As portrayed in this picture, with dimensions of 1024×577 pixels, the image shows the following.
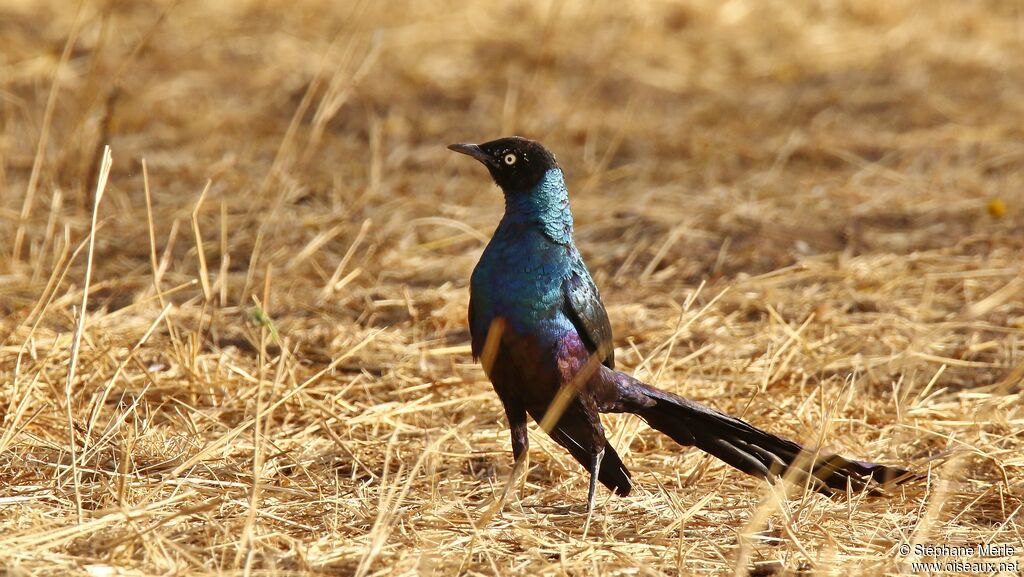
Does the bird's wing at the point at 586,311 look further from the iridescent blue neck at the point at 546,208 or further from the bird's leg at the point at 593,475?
the bird's leg at the point at 593,475

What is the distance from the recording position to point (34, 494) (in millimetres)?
2885

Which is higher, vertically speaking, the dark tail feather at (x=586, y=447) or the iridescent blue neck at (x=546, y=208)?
the iridescent blue neck at (x=546, y=208)

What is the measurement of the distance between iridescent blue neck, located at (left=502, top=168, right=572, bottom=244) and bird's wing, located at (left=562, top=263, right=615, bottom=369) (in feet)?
0.42

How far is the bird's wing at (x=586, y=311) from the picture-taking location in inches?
123

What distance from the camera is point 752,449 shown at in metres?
3.21

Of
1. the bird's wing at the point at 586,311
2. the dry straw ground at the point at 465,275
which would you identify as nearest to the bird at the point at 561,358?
the bird's wing at the point at 586,311

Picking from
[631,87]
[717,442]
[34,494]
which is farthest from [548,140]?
[34,494]

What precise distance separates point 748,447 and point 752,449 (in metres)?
0.01

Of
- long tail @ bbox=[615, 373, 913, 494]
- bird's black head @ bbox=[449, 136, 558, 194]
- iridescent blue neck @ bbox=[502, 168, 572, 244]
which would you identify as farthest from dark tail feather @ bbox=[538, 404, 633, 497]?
bird's black head @ bbox=[449, 136, 558, 194]

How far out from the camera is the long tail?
314 centimetres

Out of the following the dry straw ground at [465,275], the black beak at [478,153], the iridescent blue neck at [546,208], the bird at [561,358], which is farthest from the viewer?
the black beak at [478,153]

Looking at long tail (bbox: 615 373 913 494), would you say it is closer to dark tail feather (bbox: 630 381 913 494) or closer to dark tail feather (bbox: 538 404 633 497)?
dark tail feather (bbox: 630 381 913 494)

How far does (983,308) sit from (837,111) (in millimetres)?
5682

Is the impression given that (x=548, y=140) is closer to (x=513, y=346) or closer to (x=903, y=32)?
(x=903, y=32)
